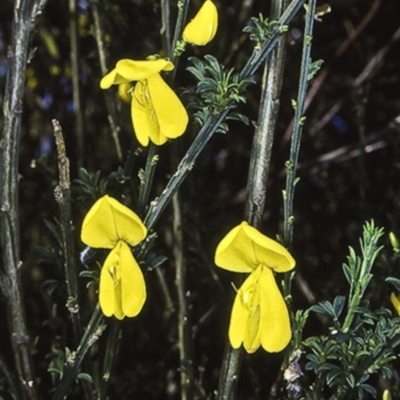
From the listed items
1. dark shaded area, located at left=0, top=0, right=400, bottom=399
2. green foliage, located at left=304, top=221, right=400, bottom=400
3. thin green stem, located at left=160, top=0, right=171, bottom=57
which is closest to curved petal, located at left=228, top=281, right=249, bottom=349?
green foliage, located at left=304, top=221, right=400, bottom=400

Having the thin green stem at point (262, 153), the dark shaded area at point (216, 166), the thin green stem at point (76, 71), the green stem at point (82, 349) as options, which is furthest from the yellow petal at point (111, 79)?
the thin green stem at point (76, 71)

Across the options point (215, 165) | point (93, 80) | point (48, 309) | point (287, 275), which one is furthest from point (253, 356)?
point (93, 80)

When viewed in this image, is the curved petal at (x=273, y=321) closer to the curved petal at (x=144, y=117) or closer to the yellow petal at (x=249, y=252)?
the yellow petal at (x=249, y=252)

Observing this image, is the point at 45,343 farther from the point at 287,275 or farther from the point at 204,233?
the point at 287,275

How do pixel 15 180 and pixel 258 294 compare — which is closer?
pixel 258 294

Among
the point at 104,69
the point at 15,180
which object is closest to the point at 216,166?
the point at 104,69

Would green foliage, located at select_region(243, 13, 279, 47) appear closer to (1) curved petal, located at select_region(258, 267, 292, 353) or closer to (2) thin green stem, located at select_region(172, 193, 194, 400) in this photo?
(1) curved petal, located at select_region(258, 267, 292, 353)

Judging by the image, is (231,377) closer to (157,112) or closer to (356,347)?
(356,347)
